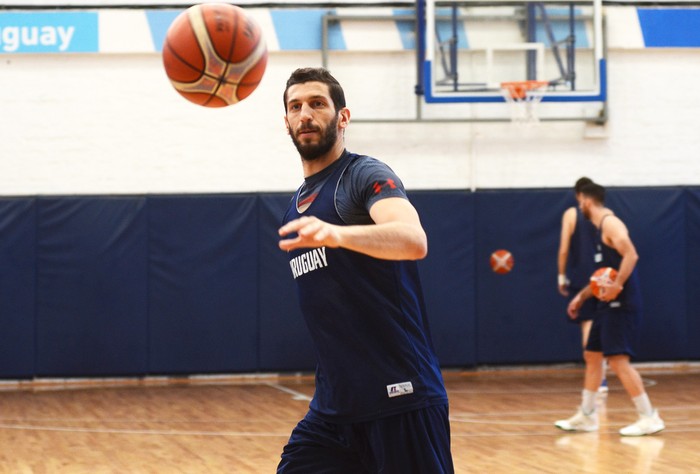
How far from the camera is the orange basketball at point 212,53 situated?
17.5 ft

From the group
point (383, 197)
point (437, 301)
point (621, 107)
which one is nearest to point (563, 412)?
point (437, 301)

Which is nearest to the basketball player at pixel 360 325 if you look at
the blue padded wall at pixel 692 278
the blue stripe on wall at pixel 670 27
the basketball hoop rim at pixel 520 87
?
the basketball hoop rim at pixel 520 87

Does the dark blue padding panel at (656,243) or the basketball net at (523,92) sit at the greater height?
the basketball net at (523,92)

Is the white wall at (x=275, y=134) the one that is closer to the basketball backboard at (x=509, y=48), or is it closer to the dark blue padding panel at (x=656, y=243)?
the dark blue padding panel at (x=656, y=243)

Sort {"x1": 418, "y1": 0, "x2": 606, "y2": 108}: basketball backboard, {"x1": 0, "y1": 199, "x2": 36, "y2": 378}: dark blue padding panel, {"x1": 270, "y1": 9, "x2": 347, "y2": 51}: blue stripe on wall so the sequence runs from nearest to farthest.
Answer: {"x1": 418, "y1": 0, "x2": 606, "y2": 108}: basketball backboard < {"x1": 0, "y1": 199, "x2": 36, "y2": 378}: dark blue padding panel < {"x1": 270, "y1": 9, "x2": 347, "y2": 51}: blue stripe on wall

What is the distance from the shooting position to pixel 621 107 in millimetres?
12609

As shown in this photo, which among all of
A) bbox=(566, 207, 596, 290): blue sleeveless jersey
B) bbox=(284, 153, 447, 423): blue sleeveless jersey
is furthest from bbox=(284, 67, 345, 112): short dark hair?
bbox=(566, 207, 596, 290): blue sleeveless jersey

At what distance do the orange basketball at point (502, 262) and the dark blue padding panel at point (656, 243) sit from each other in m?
1.45

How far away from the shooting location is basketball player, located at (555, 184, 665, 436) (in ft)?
25.0

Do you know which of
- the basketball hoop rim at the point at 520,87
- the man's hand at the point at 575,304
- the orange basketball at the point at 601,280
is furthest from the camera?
the basketball hoop rim at the point at 520,87

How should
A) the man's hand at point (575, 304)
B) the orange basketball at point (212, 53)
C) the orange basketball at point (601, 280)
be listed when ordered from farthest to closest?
the man's hand at point (575, 304), the orange basketball at point (601, 280), the orange basketball at point (212, 53)

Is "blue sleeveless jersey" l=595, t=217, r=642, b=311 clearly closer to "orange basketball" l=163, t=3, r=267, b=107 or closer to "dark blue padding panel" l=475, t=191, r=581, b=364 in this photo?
"orange basketball" l=163, t=3, r=267, b=107

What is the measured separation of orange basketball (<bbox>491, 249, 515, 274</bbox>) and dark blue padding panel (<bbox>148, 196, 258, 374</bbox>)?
9.71 ft

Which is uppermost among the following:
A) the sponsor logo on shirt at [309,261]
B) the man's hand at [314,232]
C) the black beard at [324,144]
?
the black beard at [324,144]
